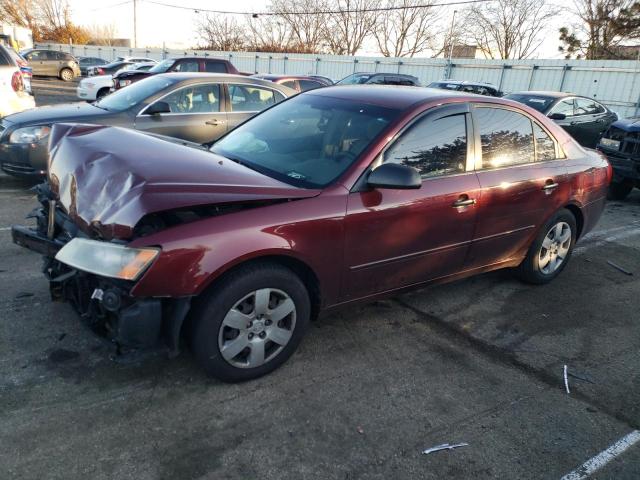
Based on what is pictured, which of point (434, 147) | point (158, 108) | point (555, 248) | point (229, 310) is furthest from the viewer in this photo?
point (158, 108)

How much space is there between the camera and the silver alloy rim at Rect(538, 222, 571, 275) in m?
4.48

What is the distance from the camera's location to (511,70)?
69.8 ft

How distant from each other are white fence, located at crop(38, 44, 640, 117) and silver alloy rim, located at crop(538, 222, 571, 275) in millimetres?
16274

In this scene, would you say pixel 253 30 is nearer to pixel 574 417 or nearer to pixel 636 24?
pixel 636 24

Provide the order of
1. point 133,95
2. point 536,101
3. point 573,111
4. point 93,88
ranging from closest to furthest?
1. point 133,95
2. point 536,101
3. point 573,111
4. point 93,88

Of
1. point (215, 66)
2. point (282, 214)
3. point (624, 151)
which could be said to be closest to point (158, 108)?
point (282, 214)

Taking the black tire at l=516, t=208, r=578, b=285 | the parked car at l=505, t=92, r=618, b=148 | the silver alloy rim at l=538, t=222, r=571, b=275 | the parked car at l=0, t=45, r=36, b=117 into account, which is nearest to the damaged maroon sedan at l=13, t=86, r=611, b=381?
the black tire at l=516, t=208, r=578, b=285

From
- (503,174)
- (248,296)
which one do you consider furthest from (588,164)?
(248,296)

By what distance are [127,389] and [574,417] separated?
2.56 m

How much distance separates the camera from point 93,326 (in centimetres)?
262

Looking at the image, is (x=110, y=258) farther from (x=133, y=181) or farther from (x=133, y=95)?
(x=133, y=95)

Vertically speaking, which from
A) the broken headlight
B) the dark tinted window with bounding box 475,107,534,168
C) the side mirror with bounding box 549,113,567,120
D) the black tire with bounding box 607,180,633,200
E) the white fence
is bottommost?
the black tire with bounding box 607,180,633,200

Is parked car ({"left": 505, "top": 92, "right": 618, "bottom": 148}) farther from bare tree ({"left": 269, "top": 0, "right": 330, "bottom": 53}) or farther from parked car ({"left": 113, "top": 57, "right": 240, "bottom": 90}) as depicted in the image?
bare tree ({"left": 269, "top": 0, "right": 330, "bottom": 53})

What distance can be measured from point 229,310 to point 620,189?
817 cm
